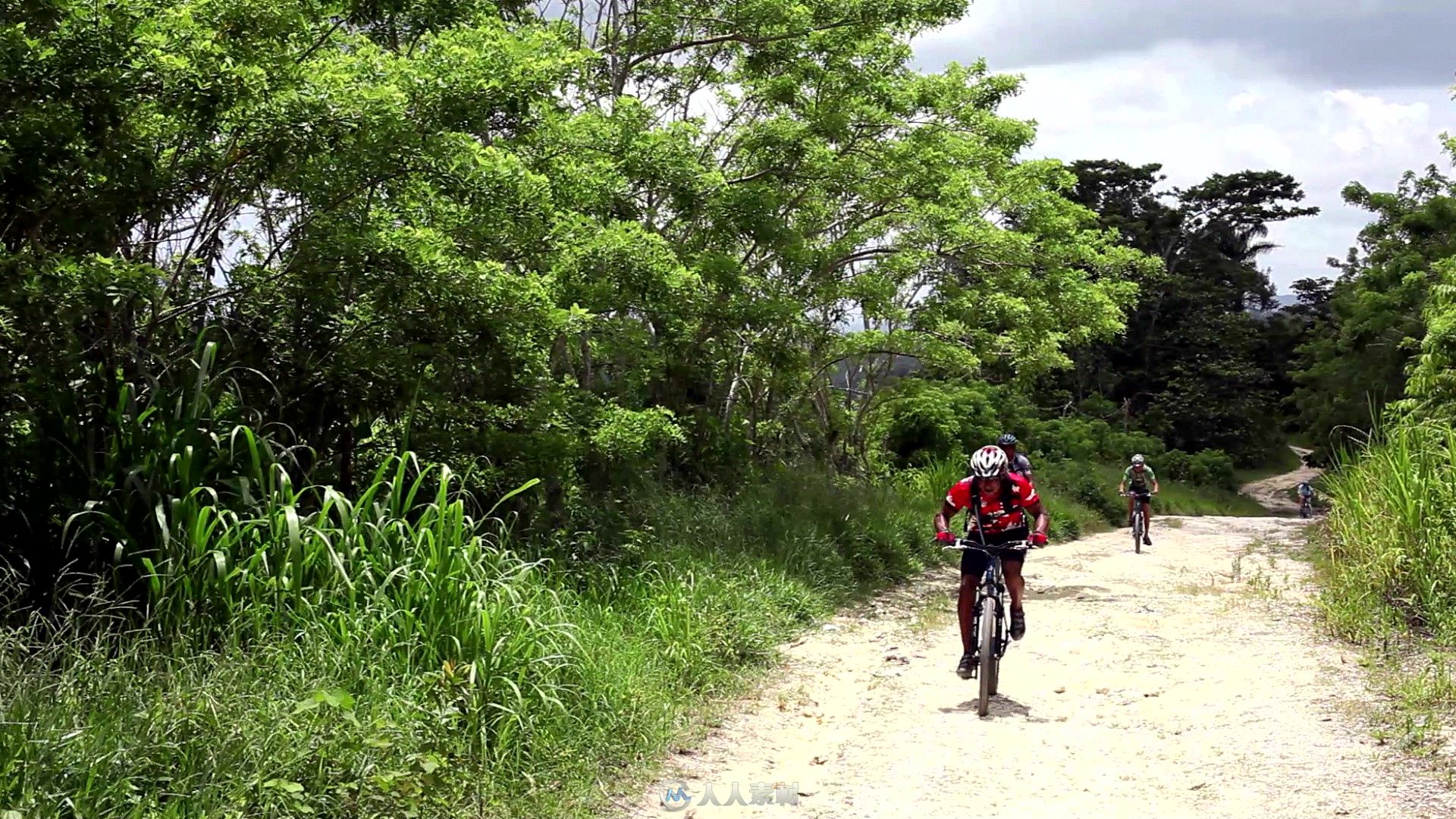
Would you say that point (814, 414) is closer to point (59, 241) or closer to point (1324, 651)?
point (1324, 651)

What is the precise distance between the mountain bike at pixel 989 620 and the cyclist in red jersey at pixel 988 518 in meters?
0.05

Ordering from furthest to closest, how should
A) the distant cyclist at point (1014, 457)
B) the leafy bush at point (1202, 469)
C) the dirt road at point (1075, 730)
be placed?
the leafy bush at point (1202, 469) → the distant cyclist at point (1014, 457) → the dirt road at point (1075, 730)

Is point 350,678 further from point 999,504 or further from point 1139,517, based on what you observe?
point 1139,517

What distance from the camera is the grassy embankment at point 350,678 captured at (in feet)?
15.1

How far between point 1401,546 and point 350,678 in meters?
7.53

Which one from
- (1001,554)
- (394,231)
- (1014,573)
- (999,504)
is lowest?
(1014,573)

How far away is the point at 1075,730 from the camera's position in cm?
729

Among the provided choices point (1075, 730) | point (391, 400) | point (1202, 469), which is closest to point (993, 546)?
point (1075, 730)

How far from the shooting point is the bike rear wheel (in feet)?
24.9

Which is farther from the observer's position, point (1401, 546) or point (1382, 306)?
point (1382, 306)

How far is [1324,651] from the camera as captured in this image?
8992 millimetres

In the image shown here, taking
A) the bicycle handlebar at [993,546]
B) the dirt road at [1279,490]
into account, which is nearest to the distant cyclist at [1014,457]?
the bicycle handlebar at [993,546]

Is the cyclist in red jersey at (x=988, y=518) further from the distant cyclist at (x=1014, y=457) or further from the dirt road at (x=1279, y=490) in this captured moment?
the dirt road at (x=1279, y=490)

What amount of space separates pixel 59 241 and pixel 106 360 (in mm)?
688
